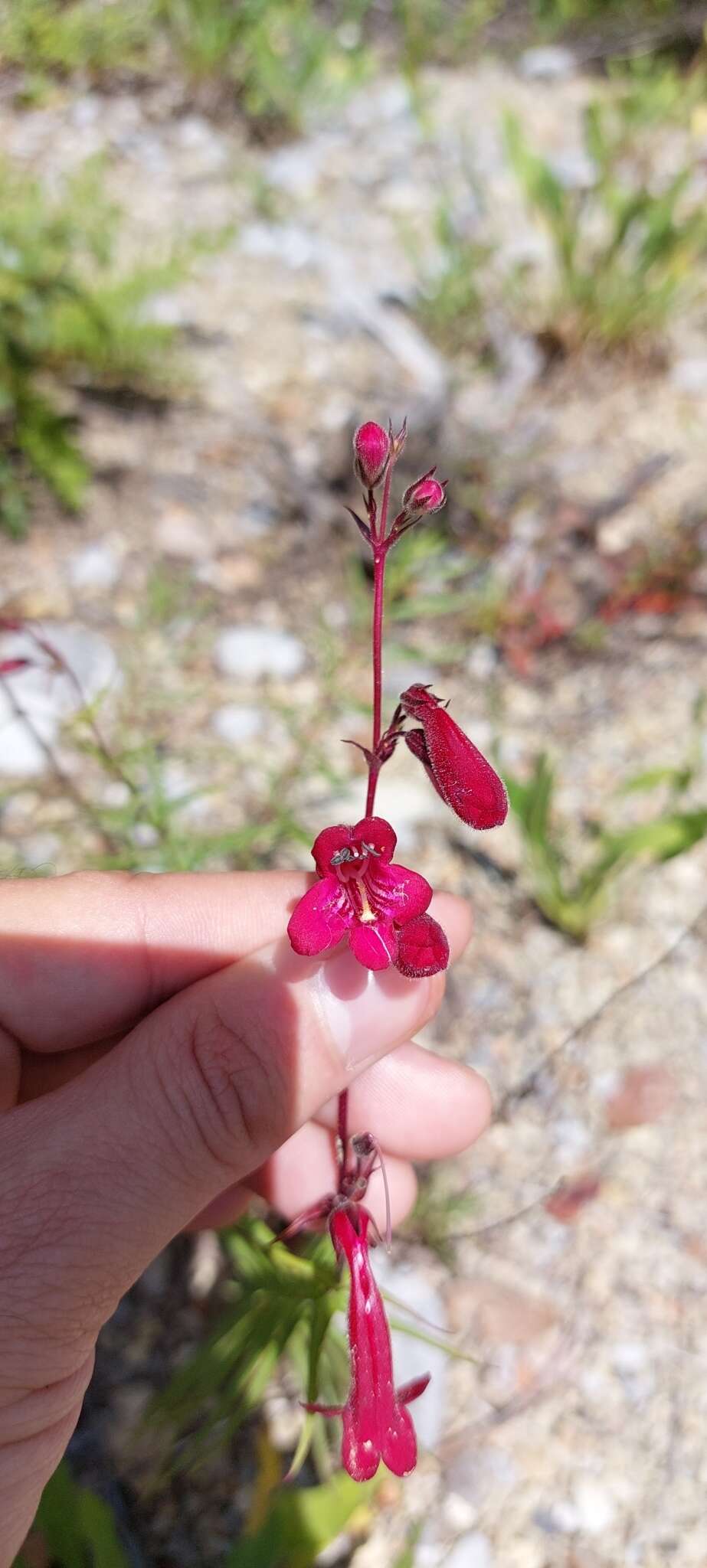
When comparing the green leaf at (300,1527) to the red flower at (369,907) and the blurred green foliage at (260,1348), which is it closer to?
the blurred green foliage at (260,1348)

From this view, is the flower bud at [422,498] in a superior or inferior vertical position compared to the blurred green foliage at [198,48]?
inferior

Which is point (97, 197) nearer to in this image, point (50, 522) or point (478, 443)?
point (50, 522)

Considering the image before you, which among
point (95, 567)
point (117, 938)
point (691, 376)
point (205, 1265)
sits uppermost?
point (691, 376)

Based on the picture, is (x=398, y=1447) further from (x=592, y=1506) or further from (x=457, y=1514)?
(x=592, y=1506)

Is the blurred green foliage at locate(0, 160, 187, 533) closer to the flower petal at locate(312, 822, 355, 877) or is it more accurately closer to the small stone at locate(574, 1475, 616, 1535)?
the flower petal at locate(312, 822, 355, 877)

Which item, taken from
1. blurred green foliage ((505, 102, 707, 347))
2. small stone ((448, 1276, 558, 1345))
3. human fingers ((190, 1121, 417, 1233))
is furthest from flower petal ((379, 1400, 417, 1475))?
blurred green foliage ((505, 102, 707, 347))

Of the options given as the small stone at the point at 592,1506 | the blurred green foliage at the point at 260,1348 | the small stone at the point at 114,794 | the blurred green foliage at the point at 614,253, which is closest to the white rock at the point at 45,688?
the small stone at the point at 114,794

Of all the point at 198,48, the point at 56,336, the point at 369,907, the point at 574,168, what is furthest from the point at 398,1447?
the point at 198,48
